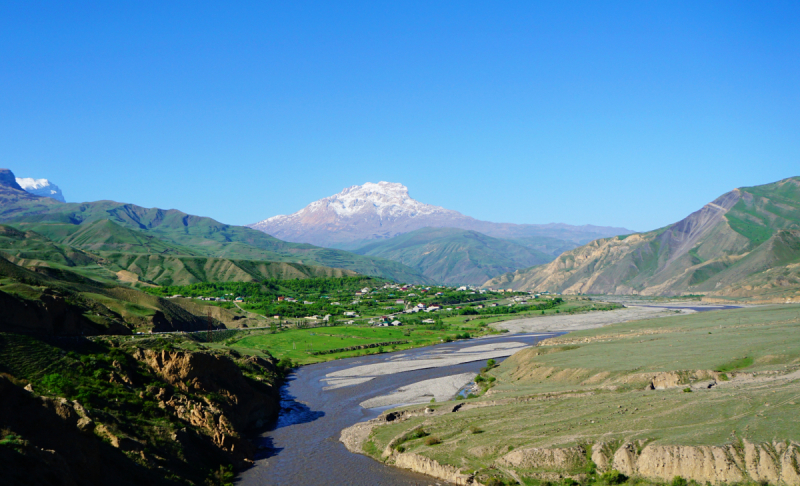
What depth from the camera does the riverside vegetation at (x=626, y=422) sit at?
37000 millimetres

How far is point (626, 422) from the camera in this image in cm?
4519

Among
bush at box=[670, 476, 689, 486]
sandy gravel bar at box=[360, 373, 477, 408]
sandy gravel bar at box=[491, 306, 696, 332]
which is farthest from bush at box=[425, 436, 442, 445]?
sandy gravel bar at box=[491, 306, 696, 332]

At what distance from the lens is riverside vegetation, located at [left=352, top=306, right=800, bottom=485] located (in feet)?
121

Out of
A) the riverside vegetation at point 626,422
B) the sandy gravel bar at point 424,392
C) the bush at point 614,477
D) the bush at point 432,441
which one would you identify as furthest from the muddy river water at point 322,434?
the bush at point 614,477

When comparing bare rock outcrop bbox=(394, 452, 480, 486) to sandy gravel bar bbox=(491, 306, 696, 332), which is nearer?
bare rock outcrop bbox=(394, 452, 480, 486)

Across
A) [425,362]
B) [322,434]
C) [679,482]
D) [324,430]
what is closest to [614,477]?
[679,482]

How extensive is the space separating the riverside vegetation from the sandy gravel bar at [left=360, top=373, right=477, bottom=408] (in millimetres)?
4616

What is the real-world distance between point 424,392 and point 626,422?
3651cm

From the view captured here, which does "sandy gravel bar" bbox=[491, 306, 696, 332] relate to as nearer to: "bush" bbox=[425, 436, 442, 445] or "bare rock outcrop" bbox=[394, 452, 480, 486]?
"bush" bbox=[425, 436, 442, 445]

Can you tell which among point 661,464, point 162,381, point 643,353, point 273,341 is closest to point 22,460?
point 162,381

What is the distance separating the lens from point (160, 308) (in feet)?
400

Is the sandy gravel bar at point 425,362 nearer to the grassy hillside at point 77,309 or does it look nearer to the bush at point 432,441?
the grassy hillside at point 77,309

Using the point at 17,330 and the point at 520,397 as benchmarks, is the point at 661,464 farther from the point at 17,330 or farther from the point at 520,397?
the point at 17,330

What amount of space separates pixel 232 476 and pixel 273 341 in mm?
80422
